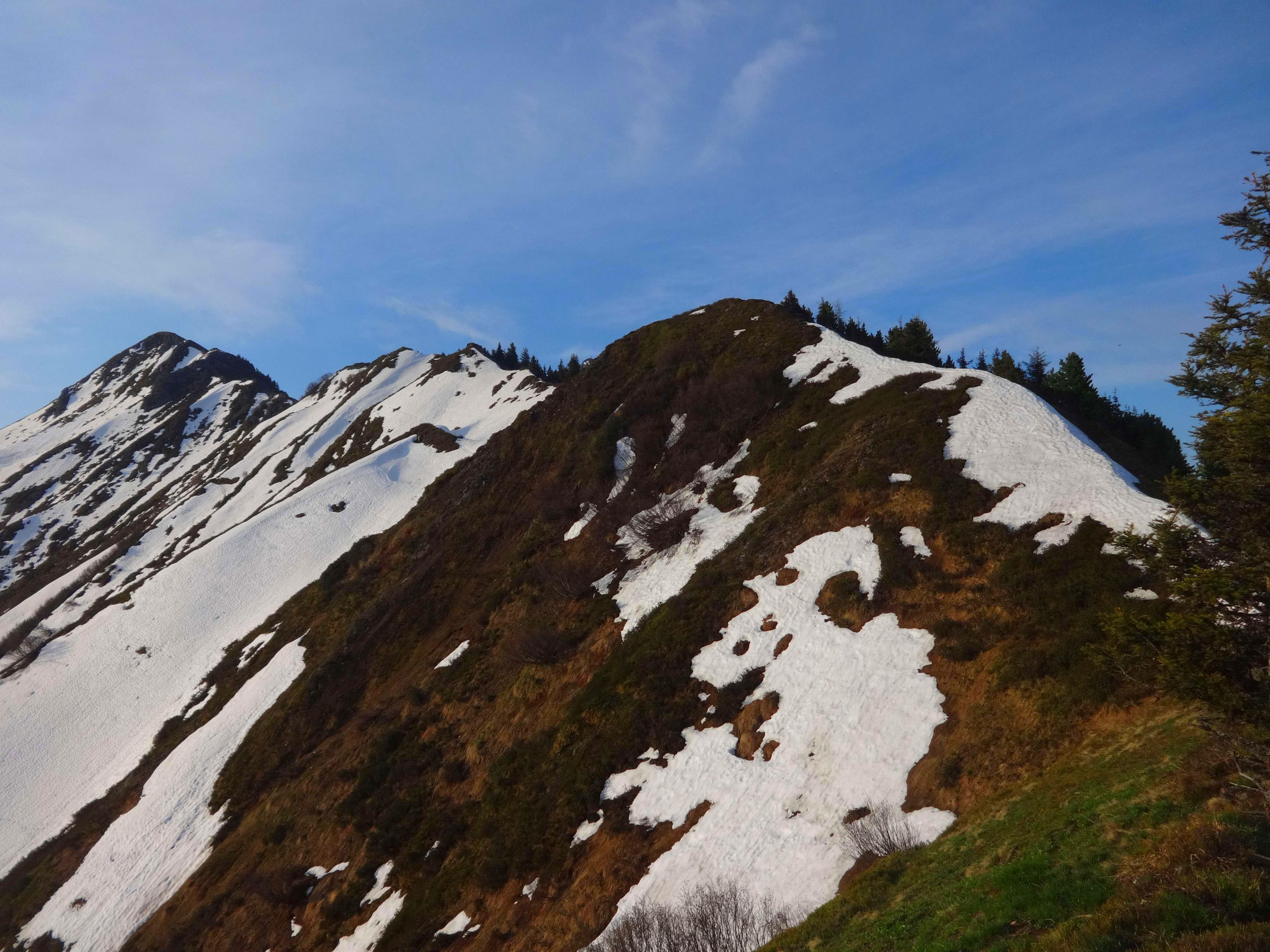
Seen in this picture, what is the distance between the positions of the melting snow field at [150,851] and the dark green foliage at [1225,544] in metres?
46.7

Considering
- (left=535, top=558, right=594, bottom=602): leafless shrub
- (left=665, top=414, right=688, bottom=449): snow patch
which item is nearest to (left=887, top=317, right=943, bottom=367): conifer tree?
(left=665, top=414, right=688, bottom=449): snow patch

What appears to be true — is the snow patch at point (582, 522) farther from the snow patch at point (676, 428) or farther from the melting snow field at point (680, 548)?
the snow patch at point (676, 428)

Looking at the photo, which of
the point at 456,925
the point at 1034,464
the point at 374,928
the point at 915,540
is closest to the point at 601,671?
the point at 456,925

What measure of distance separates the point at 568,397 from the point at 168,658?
43652 mm

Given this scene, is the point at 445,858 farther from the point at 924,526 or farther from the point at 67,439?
the point at 67,439

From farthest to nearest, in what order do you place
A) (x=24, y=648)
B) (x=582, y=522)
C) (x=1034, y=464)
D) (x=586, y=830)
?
(x=24, y=648) < (x=582, y=522) < (x=1034, y=464) < (x=586, y=830)

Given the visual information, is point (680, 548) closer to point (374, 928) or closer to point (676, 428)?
point (676, 428)

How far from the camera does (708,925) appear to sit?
16734 mm

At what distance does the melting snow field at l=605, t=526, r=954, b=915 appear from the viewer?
18969 millimetres

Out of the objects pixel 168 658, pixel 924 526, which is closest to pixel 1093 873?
pixel 924 526

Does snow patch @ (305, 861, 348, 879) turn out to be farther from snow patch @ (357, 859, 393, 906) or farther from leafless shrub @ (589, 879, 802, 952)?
leafless shrub @ (589, 879, 802, 952)

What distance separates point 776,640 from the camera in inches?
1054

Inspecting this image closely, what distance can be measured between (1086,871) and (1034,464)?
20.6 m

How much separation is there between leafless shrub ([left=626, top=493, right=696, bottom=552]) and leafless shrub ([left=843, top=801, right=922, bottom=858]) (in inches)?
827
